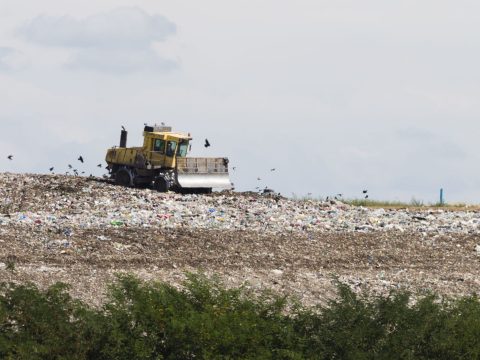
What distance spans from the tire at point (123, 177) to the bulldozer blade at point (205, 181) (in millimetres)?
1920

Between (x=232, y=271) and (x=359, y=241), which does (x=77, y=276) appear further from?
(x=359, y=241)

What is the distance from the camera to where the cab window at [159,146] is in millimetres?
36875

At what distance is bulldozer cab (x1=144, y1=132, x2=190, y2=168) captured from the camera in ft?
120

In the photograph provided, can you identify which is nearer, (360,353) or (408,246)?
(360,353)

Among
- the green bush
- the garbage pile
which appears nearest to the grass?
the garbage pile

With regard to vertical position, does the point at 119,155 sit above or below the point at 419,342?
above

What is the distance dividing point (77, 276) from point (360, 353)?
8093 mm

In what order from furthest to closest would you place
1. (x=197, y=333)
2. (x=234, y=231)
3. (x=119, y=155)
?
1. (x=119, y=155)
2. (x=234, y=231)
3. (x=197, y=333)

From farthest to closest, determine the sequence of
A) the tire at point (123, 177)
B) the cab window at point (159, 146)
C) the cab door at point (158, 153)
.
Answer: the tire at point (123, 177) < the cab window at point (159, 146) < the cab door at point (158, 153)

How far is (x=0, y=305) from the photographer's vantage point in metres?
11.4

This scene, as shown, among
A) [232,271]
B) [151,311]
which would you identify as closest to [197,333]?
[151,311]

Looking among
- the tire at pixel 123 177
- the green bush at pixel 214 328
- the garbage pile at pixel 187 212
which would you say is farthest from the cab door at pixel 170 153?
the green bush at pixel 214 328

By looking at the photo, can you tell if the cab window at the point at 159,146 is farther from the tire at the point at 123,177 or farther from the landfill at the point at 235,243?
the landfill at the point at 235,243

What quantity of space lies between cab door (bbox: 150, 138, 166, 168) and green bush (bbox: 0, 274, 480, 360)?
2465cm
